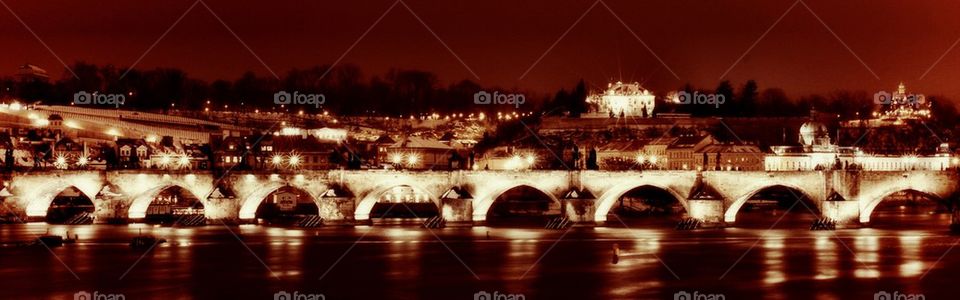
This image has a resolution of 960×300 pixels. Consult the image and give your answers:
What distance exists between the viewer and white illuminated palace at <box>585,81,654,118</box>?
11438 cm

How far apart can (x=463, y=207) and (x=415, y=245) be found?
844 cm

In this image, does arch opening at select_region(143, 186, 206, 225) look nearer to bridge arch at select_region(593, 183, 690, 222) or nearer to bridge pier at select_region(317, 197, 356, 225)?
bridge pier at select_region(317, 197, 356, 225)

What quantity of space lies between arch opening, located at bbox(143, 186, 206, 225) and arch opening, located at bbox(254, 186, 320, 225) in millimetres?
3072

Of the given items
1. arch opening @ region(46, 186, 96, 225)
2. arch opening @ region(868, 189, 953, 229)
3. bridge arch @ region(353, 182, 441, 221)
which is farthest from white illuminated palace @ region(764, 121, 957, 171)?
arch opening @ region(46, 186, 96, 225)

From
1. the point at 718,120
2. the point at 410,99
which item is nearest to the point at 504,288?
the point at 718,120

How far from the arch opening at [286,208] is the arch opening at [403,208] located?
10.8 feet

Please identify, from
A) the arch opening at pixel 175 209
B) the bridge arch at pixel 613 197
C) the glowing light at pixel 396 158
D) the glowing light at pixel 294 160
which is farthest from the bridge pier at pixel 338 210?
the glowing light at pixel 396 158

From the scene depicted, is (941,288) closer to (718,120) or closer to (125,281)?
(125,281)

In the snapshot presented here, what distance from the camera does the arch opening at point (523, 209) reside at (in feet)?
222

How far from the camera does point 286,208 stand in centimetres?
7650

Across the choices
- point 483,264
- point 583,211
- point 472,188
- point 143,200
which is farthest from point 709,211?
point 143,200

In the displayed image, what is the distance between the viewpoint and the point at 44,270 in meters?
42.7

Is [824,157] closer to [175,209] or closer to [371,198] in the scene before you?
[371,198]

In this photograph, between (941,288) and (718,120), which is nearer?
(941,288)
